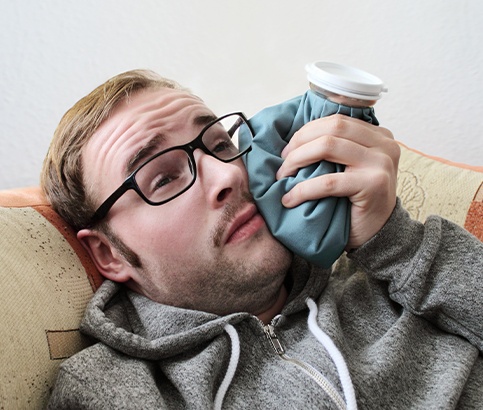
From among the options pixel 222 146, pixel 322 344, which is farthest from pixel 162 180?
pixel 322 344

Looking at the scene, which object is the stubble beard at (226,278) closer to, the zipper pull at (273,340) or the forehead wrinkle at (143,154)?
the zipper pull at (273,340)

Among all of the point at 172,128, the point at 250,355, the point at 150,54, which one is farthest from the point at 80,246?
the point at 150,54

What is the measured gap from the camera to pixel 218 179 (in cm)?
104

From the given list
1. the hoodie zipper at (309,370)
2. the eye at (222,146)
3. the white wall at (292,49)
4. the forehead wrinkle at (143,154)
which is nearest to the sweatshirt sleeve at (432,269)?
the hoodie zipper at (309,370)

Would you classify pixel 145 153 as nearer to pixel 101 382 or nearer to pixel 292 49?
pixel 101 382

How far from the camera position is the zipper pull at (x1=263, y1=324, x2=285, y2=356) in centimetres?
99

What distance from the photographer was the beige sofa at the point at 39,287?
A: 844 mm

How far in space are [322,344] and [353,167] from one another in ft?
1.05

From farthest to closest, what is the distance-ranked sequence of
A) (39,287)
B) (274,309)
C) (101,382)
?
1. (274,309)
2. (39,287)
3. (101,382)

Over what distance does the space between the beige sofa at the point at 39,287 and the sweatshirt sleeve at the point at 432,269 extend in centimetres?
29

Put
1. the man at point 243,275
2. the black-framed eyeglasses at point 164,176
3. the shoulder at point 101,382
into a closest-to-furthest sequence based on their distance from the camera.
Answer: the shoulder at point 101,382 → the man at point 243,275 → the black-framed eyeglasses at point 164,176

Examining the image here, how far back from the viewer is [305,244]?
1.01 metres

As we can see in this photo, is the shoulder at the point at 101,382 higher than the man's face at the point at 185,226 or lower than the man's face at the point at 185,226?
lower

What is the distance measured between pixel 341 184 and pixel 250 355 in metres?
0.34
